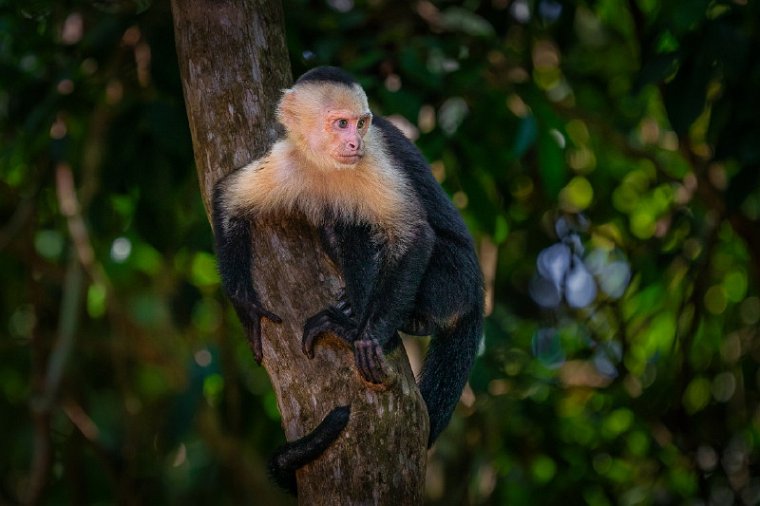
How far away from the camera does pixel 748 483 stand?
4836 millimetres

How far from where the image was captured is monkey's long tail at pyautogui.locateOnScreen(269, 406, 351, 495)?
2525mm

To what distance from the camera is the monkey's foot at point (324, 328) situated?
103 inches

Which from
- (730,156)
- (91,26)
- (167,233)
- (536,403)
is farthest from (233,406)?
(730,156)

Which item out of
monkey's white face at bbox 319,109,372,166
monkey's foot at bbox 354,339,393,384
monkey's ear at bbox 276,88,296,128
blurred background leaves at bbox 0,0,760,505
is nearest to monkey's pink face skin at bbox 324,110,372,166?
monkey's white face at bbox 319,109,372,166

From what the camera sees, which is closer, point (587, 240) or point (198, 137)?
point (198, 137)

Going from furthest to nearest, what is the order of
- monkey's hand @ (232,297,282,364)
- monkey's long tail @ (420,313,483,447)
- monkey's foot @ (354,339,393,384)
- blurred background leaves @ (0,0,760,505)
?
blurred background leaves @ (0,0,760,505)
monkey's long tail @ (420,313,483,447)
monkey's hand @ (232,297,282,364)
monkey's foot @ (354,339,393,384)

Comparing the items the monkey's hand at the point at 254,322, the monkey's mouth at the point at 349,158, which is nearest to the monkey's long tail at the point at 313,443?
the monkey's hand at the point at 254,322

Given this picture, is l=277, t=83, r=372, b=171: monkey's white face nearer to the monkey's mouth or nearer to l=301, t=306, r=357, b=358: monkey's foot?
the monkey's mouth

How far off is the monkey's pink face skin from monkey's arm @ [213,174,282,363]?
0.33 meters

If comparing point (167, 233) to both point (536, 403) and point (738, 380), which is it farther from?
point (738, 380)

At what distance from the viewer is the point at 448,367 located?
330cm

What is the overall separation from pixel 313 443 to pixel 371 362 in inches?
10.0

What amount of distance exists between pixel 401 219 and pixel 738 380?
2774 millimetres

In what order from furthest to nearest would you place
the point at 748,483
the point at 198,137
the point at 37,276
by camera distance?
the point at 37,276 → the point at 748,483 → the point at 198,137
